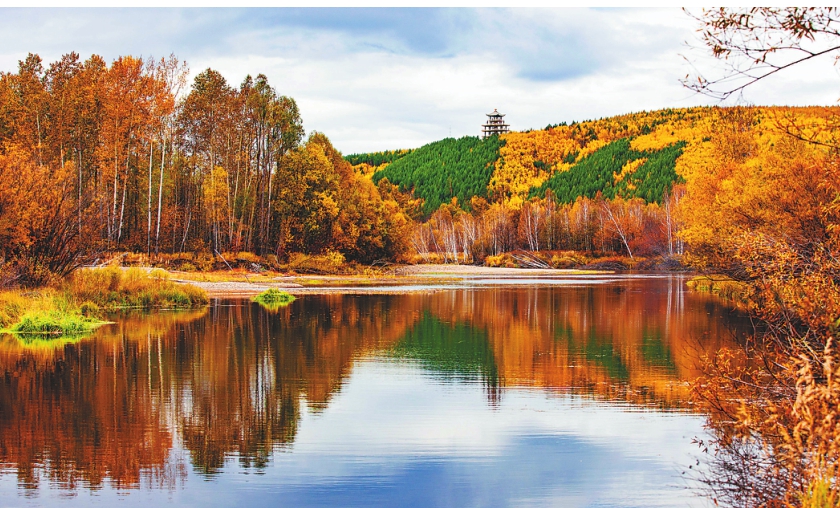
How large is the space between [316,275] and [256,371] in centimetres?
3860

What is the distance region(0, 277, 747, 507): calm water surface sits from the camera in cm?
798

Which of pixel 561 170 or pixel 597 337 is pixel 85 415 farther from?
pixel 561 170

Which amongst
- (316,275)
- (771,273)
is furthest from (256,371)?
(316,275)

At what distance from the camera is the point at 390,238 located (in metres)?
63.2

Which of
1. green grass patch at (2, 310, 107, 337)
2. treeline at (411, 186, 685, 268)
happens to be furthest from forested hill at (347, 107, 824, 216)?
green grass patch at (2, 310, 107, 337)

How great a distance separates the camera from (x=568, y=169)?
6924 inches

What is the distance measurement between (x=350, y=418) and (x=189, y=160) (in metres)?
43.3

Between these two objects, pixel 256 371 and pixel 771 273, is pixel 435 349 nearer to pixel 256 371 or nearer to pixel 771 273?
pixel 256 371

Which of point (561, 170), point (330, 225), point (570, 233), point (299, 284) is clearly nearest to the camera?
point (299, 284)

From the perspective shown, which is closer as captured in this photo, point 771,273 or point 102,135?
point 771,273

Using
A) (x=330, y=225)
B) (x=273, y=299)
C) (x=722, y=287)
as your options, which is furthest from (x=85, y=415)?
(x=330, y=225)

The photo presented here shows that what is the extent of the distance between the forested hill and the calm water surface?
122055mm

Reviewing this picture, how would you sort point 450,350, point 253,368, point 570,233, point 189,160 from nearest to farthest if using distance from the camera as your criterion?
point 253,368 < point 450,350 < point 189,160 < point 570,233

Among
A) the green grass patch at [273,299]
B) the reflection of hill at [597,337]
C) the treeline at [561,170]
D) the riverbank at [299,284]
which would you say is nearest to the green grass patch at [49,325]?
the reflection of hill at [597,337]
